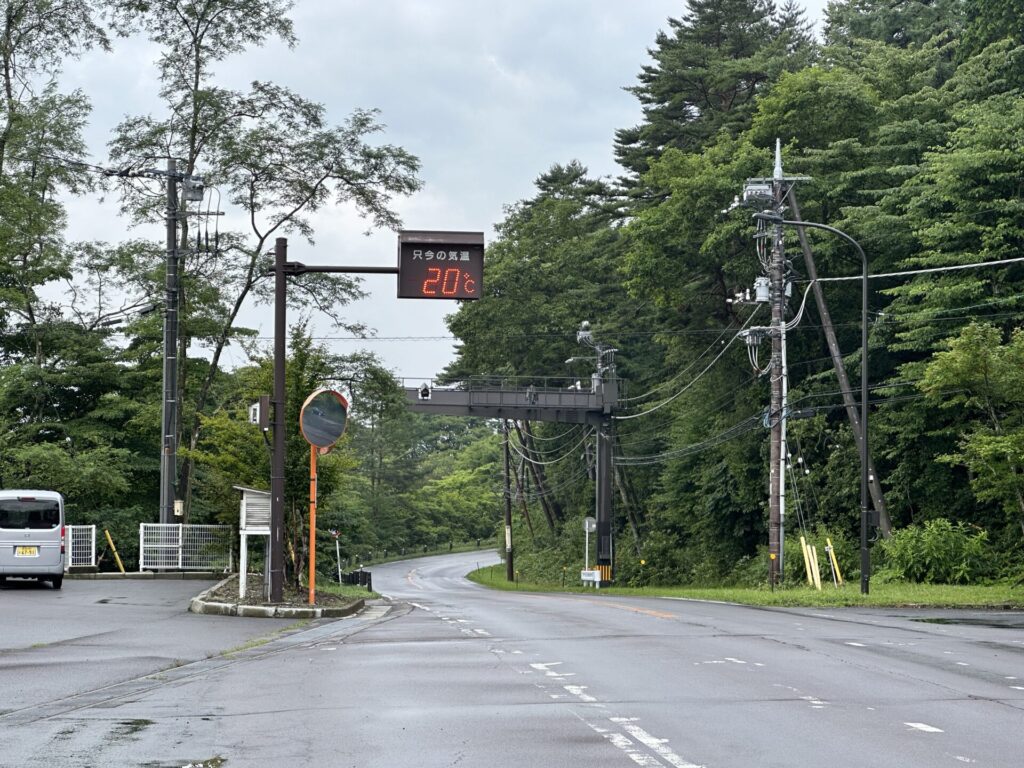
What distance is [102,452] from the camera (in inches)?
1512

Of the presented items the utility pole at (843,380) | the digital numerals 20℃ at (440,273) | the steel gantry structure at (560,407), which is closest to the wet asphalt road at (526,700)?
the digital numerals 20℃ at (440,273)

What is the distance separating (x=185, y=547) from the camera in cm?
3431

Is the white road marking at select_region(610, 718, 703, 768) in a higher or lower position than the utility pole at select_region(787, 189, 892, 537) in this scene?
lower

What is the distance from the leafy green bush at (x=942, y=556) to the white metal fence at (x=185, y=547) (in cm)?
1990

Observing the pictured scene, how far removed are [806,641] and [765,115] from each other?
34.9 m

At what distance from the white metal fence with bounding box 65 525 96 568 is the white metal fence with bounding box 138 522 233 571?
1979mm

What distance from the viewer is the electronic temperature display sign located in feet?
73.8

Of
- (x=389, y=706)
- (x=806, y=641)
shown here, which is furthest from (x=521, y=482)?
(x=389, y=706)

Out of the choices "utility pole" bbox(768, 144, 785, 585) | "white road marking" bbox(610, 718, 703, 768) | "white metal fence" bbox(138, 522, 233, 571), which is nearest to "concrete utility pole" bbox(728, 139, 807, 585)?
"utility pole" bbox(768, 144, 785, 585)

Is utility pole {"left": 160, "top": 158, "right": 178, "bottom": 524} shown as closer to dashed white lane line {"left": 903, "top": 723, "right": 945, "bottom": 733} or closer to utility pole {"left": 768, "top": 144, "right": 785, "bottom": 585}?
utility pole {"left": 768, "top": 144, "right": 785, "bottom": 585}

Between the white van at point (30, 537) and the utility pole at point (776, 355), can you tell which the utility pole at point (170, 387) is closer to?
the white van at point (30, 537)

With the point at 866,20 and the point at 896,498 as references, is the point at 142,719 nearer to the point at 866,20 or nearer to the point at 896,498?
the point at 896,498

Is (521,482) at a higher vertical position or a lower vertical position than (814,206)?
lower

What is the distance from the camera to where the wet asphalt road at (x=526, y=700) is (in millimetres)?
8273
